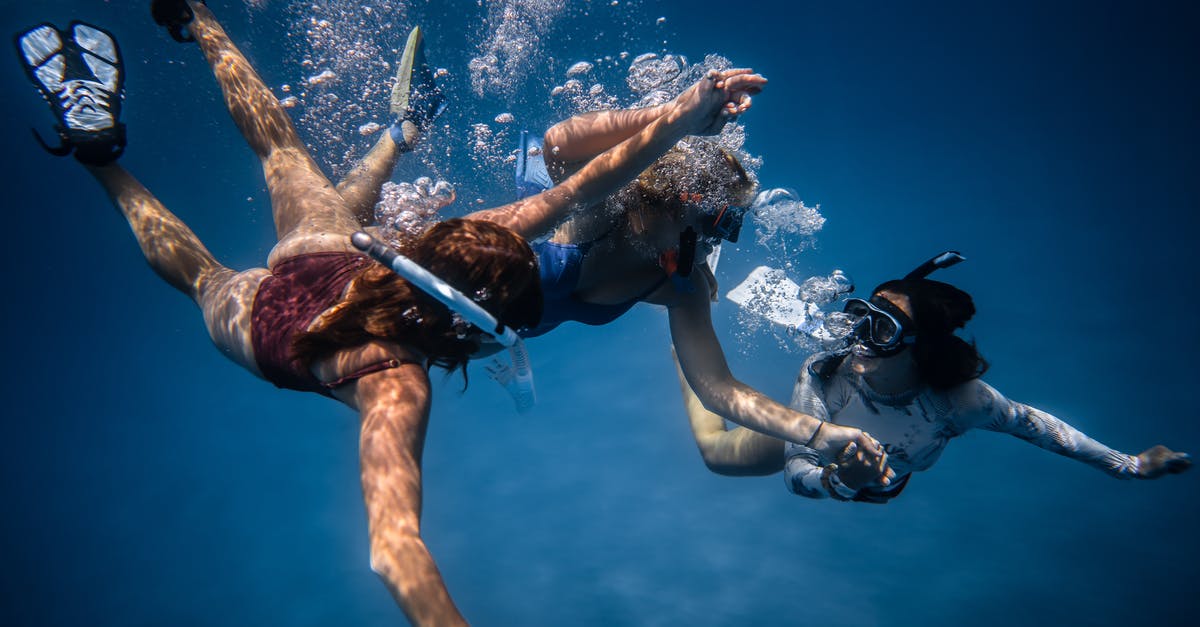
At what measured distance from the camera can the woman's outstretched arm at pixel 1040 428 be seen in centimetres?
354

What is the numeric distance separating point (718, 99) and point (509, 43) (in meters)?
11.5

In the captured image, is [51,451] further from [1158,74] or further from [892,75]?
[1158,74]

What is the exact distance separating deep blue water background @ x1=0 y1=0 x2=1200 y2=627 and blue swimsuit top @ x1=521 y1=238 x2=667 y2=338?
941 cm

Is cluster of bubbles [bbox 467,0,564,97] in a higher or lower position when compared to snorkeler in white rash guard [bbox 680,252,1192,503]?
higher

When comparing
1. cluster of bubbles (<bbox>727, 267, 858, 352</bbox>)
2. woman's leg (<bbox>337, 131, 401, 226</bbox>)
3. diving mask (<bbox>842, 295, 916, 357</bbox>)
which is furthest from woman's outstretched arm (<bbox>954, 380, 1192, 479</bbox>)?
woman's leg (<bbox>337, 131, 401, 226</bbox>)

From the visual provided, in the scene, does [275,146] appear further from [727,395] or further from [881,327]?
[881,327]

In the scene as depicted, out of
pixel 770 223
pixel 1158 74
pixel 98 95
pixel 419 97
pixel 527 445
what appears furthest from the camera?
pixel 770 223

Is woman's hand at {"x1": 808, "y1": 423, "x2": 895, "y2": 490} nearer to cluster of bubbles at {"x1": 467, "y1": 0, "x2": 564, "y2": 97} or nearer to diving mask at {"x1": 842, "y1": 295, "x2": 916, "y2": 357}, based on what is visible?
diving mask at {"x1": 842, "y1": 295, "x2": 916, "y2": 357}

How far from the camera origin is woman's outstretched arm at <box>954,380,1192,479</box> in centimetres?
354

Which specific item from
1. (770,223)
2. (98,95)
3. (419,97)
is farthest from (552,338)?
(98,95)

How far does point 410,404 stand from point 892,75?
17.2 m

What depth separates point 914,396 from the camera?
3699 mm

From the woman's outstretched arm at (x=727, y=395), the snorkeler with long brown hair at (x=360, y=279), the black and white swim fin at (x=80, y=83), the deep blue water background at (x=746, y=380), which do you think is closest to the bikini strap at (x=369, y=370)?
the snorkeler with long brown hair at (x=360, y=279)

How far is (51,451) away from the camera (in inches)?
1174
